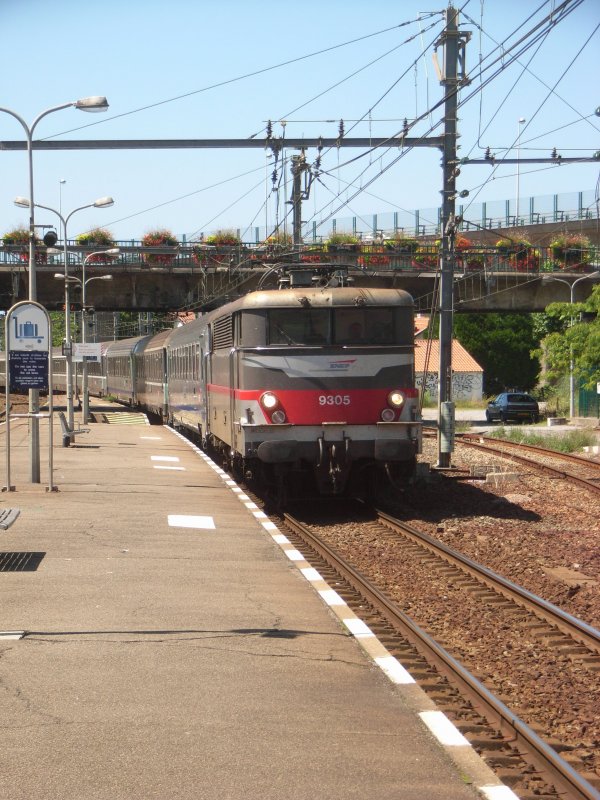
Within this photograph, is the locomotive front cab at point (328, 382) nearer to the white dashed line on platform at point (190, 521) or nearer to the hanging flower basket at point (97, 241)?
the white dashed line on platform at point (190, 521)

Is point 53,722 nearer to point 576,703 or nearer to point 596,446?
point 576,703

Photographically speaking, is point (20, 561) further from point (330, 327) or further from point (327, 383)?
point (330, 327)

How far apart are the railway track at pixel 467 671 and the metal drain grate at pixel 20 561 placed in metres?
2.91

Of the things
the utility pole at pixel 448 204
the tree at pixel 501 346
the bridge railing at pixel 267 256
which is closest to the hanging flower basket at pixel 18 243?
the bridge railing at pixel 267 256

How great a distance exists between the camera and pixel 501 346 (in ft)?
273

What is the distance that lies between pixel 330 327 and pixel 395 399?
4.49 ft

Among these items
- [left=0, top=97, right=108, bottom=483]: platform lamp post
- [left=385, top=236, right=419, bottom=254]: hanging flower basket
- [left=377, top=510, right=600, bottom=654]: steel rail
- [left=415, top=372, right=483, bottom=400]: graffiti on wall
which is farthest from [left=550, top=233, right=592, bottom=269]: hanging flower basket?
[left=415, top=372, right=483, bottom=400]: graffiti on wall

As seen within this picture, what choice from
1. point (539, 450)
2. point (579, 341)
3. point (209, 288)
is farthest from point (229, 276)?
point (539, 450)

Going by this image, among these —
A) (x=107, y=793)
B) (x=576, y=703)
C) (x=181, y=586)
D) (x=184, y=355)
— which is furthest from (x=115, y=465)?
(x=107, y=793)

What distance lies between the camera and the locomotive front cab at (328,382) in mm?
15172

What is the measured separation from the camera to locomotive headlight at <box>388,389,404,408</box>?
50.8 feet

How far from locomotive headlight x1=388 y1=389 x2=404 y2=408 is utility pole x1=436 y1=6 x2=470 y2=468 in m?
5.82

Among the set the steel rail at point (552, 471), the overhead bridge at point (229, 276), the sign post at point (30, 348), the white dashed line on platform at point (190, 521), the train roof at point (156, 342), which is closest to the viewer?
the white dashed line on platform at point (190, 521)

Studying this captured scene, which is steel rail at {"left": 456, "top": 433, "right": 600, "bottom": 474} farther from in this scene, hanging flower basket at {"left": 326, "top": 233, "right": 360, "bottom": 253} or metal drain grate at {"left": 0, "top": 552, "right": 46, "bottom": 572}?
metal drain grate at {"left": 0, "top": 552, "right": 46, "bottom": 572}
